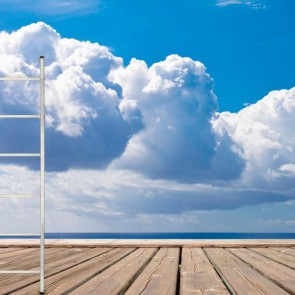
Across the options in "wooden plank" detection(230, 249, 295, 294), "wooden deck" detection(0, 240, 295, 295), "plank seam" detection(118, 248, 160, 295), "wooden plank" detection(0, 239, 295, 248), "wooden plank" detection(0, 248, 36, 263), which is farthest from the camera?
"wooden plank" detection(0, 239, 295, 248)

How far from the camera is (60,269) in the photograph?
4.15 metres

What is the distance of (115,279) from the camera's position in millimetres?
3508

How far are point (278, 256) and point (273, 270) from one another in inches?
54.6

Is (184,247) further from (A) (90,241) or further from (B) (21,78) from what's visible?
(B) (21,78)

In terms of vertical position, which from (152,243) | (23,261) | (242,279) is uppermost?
(152,243)

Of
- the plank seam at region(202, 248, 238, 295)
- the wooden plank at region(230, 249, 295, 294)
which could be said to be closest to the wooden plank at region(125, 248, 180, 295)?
the plank seam at region(202, 248, 238, 295)

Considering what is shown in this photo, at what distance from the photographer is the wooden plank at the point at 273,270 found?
337 cm

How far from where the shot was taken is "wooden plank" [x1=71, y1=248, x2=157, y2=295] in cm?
303

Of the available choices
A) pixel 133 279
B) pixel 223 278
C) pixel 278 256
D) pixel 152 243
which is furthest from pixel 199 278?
pixel 152 243

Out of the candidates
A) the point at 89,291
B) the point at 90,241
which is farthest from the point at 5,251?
the point at 89,291

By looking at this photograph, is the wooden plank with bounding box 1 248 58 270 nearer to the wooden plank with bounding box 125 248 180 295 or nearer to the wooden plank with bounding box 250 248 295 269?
the wooden plank with bounding box 125 248 180 295

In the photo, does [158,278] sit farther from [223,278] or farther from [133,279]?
[223,278]

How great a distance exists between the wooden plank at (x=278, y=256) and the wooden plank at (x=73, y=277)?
4.67 ft

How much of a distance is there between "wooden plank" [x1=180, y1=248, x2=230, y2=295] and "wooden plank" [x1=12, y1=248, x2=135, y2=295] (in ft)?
1.97
